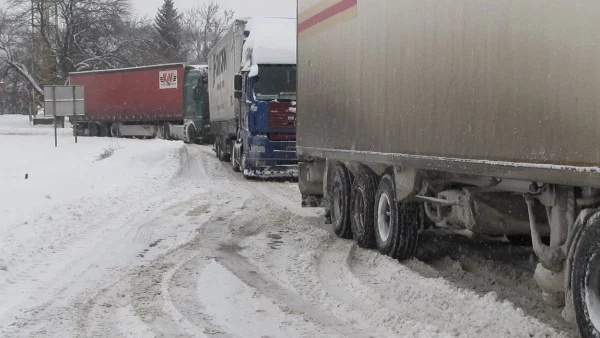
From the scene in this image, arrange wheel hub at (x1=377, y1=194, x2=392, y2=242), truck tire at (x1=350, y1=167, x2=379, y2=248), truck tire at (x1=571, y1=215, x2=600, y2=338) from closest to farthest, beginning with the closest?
truck tire at (x1=571, y1=215, x2=600, y2=338), wheel hub at (x1=377, y1=194, x2=392, y2=242), truck tire at (x1=350, y1=167, x2=379, y2=248)

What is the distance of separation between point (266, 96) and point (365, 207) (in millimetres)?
8482

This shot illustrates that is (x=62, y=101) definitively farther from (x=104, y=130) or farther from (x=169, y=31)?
(x=169, y=31)

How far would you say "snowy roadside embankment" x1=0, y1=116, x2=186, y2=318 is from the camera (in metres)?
6.82

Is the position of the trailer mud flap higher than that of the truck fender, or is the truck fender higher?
the truck fender

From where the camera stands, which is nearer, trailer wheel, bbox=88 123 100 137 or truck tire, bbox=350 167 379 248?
truck tire, bbox=350 167 379 248

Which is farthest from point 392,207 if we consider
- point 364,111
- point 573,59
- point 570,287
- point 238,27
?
point 238,27

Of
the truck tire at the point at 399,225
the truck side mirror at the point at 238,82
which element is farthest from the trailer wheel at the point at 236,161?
the truck tire at the point at 399,225

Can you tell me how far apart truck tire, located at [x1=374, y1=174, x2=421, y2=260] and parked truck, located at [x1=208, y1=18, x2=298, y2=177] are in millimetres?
8876

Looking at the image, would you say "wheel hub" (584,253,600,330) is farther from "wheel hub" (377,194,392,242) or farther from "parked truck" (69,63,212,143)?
"parked truck" (69,63,212,143)

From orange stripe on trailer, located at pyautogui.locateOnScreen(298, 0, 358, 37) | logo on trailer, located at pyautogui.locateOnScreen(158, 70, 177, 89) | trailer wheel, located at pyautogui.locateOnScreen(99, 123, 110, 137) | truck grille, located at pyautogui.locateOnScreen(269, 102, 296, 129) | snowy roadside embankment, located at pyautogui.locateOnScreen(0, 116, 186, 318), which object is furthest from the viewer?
trailer wheel, located at pyautogui.locateOnScreen(99, 123, 110, 137)

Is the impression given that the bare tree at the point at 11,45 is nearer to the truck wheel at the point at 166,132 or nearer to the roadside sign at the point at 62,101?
the truck wheel at the point at 166,132

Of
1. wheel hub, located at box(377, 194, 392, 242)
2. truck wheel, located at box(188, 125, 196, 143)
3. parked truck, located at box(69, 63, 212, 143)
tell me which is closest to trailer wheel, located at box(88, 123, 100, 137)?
parked truck, located at box(69, 63, 212, 143)

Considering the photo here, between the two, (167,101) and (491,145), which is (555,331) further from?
(167,101)


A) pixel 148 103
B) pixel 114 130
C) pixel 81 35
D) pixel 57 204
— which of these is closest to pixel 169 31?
pixel 81 35
